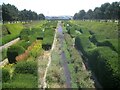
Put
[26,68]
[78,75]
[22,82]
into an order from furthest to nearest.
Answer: [78,75] → [26,68] → [22,82]

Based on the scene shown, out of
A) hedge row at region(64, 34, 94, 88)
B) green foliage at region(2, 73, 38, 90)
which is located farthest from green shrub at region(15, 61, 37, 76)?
hedge row at region(64, 34, 94, 88)

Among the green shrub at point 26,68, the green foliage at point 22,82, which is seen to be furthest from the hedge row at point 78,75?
the green foliage at point 22,82

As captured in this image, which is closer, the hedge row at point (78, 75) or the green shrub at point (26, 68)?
the green shrub at point (26, 68)

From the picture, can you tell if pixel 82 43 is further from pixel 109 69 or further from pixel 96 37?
pixel 109 69

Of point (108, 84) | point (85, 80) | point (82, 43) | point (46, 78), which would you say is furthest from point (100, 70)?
point (82, 43)

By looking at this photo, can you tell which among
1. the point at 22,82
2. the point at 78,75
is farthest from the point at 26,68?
the point at 78,75

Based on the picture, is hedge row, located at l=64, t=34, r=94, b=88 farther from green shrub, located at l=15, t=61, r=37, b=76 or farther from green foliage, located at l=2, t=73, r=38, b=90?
green foliage, located at l=2, t=73, r=38, b=90

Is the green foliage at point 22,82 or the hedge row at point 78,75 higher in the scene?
the green foliage at point 22,82

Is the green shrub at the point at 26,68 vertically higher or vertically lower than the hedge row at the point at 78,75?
higher

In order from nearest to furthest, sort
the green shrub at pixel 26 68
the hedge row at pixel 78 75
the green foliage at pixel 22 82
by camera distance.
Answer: the green foliage at pixel 22 82 < the green shrub at pixel 26 68 < the hedge row at pixel 78 75

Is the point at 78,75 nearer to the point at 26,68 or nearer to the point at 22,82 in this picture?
the point at 26,68

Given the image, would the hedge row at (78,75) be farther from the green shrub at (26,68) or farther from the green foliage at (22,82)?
the green foliage at (22,82)

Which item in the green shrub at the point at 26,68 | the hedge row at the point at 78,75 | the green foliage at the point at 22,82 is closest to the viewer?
the green foliage at the point at 22,82

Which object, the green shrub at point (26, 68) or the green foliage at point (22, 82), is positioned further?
the green shrub at point (26, 68)
